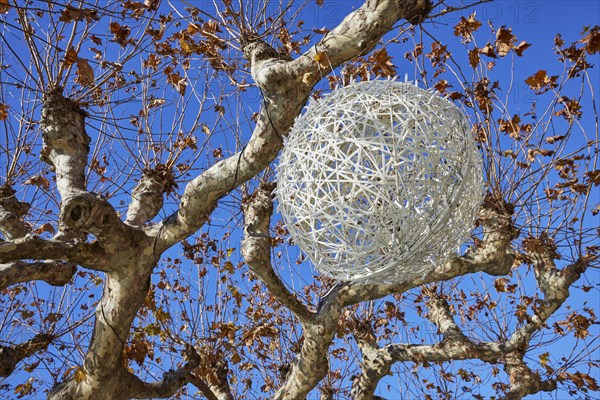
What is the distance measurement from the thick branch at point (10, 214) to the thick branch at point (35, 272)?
1.74ft

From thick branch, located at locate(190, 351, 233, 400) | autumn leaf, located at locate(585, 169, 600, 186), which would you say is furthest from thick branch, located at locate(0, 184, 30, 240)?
autumn leaf, located at locate(585, 169, 600, 186)

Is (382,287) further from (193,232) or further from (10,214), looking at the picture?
(10,214)

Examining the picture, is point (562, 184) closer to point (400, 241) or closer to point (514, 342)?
point (514, 342)

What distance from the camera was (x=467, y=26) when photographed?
4039 mm

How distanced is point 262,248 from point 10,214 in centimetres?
200

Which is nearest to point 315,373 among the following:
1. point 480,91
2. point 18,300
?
point 480,91

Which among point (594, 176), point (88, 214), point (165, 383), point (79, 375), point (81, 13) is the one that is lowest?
point (79, 375)

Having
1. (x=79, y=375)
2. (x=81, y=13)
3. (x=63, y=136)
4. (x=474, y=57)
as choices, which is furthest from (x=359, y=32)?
(x=79, y=375)

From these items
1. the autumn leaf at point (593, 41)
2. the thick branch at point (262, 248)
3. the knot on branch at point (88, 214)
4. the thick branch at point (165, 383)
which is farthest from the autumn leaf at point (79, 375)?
the autumn leaf at point (593, 41)

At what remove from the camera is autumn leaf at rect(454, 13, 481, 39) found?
4.02 metres

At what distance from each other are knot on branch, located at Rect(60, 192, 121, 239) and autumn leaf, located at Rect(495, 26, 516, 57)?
9.37 ft

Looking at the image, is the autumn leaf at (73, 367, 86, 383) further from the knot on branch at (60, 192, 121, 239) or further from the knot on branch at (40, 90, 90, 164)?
the knot on branch at (40, 90, 90, 164)

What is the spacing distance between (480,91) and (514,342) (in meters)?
2.25

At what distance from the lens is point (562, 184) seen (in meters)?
4.16
